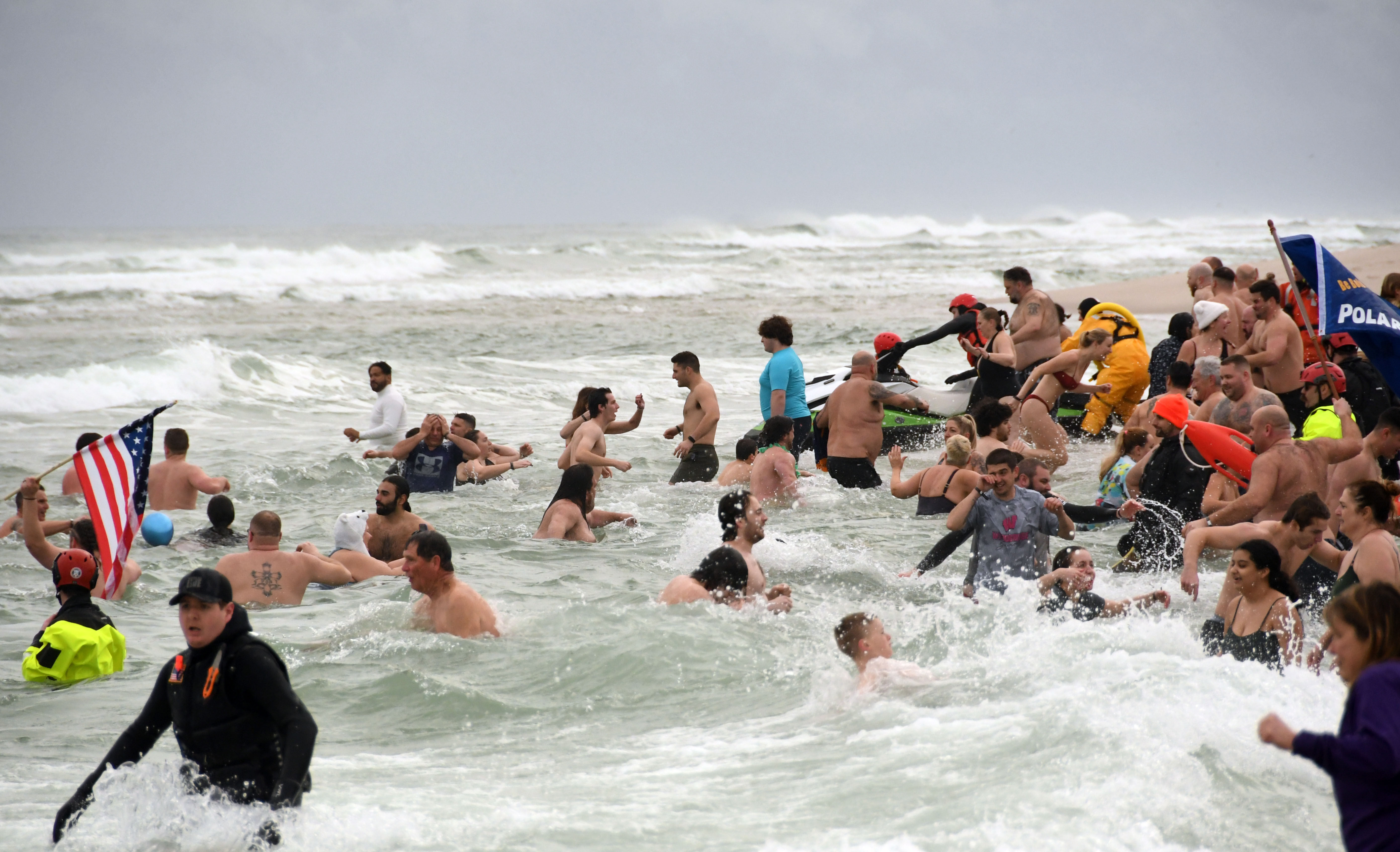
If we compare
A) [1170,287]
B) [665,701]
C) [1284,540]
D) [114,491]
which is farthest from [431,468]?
[1170,287]

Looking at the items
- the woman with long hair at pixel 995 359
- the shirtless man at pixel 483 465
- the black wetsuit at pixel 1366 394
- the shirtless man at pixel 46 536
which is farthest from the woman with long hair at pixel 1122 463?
the shirtless man at pixel 46 536

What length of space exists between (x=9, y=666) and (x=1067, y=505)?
21.1 ft

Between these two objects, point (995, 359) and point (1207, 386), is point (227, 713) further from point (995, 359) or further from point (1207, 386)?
point (995, 359)

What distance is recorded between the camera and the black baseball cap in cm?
393

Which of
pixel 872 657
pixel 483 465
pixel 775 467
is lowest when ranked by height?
pixel 483 465

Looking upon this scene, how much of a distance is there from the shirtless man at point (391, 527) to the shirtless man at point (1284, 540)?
16.8ft

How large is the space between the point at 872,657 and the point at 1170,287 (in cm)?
2833

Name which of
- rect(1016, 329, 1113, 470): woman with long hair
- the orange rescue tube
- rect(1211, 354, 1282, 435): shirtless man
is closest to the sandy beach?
rect(1016, 329, 1113, 470): woman with long hair

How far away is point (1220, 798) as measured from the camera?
181 inches

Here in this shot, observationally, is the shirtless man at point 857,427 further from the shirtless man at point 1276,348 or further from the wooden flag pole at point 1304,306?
the wooden flag pole at point 1304,306

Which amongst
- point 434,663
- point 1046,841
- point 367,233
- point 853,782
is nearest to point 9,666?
point 434,663

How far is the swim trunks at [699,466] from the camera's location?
38.5 feet

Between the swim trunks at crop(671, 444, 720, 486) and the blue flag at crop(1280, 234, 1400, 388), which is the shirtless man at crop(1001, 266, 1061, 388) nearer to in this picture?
the swim trunks at crop(671, 444, 720, 486)

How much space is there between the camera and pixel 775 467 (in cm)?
1030
